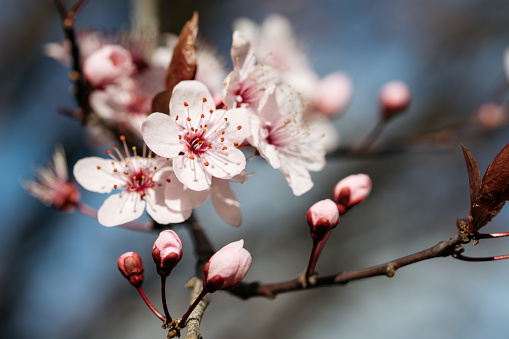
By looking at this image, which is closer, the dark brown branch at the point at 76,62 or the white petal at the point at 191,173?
the white petal at the point at 191,173

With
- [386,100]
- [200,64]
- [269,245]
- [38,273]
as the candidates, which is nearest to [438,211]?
[269,245]

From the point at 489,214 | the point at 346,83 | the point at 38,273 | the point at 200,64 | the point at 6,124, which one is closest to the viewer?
the point at 489,214

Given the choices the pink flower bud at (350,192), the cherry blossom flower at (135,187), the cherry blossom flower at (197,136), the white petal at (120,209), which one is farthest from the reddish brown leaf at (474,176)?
the white petal at (120,209)

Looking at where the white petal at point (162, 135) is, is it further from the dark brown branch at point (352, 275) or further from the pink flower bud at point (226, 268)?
the dark brown branch at point (352, 275)

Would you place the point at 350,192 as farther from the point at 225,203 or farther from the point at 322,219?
the point at 225,203

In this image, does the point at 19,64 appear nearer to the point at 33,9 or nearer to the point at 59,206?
the point at 33,9

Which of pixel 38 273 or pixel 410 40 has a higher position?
pixel 410 40

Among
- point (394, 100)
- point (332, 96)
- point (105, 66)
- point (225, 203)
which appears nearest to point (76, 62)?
point (105, 66)
